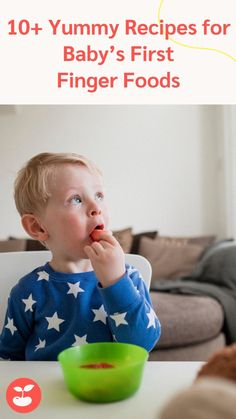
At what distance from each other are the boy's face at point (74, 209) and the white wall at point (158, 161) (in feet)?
5.71

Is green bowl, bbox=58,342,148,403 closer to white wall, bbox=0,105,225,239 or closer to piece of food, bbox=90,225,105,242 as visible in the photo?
piece of food, bbox=90,225,105,242

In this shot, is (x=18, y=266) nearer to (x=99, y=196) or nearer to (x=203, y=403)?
(x=99, y=196)

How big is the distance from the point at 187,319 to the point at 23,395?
3.72ft

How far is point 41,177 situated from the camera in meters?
0.57

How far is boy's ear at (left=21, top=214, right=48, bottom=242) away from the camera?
0.59 m

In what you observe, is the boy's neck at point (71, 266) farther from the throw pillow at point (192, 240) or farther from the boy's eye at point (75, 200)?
the throw pillow at point (192, 240)

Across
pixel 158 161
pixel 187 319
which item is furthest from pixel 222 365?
pixel 158 161

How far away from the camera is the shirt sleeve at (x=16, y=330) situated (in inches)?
22.5
